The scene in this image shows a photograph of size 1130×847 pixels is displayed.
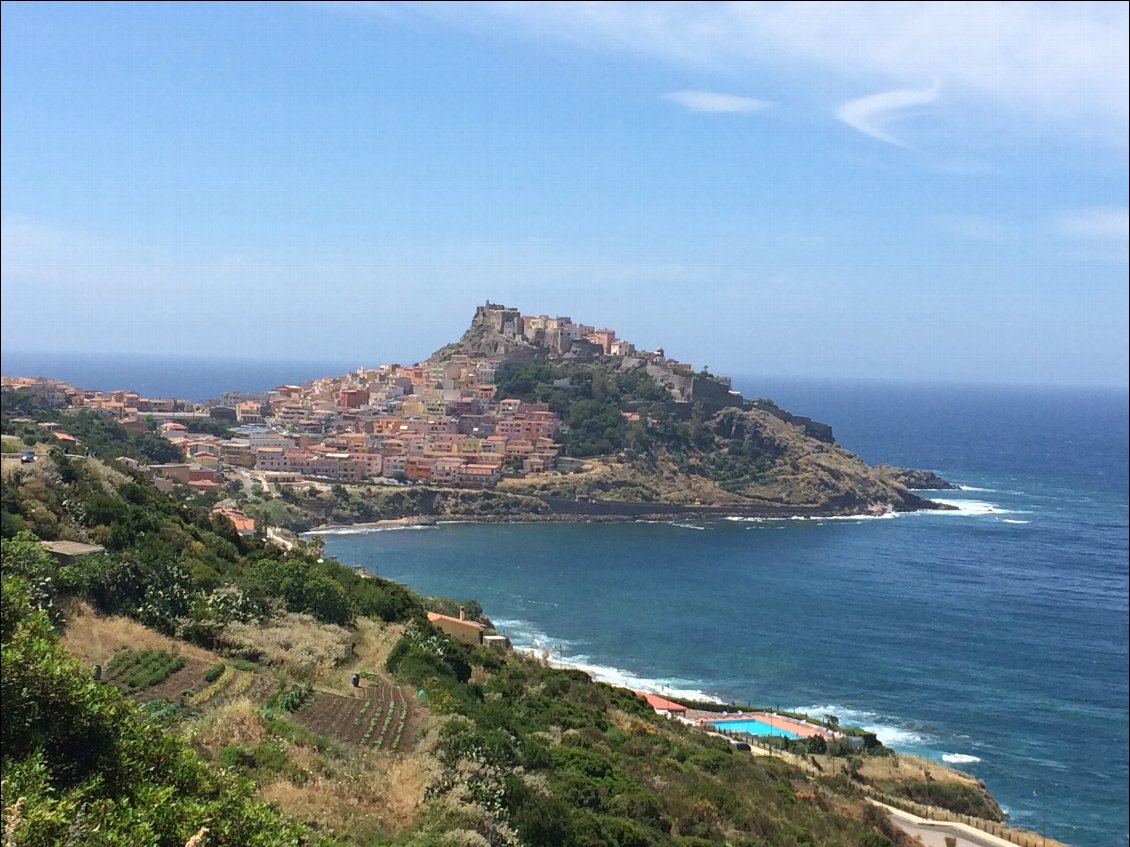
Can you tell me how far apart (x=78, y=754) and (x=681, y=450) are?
63.2m

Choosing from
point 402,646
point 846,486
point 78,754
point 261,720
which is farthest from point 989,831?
point 846,486

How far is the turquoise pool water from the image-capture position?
20766 millimetres

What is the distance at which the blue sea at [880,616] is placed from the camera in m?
23.0

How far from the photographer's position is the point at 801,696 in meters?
25.5

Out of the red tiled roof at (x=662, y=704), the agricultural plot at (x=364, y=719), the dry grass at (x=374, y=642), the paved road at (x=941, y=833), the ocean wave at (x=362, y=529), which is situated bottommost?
the ocean wave at (x=362, y=529)

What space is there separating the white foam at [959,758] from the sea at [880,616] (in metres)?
0.06

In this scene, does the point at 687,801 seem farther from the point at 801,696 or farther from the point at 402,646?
the point at 801,696

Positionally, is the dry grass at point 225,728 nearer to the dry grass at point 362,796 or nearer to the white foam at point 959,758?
the dry grass at point 362,796

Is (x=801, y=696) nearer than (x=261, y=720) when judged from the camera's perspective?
No

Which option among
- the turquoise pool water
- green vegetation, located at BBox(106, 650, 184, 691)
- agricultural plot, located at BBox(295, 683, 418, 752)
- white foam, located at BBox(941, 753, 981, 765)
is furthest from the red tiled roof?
green vegetation, located at BBox(106, 650, 184, 691)

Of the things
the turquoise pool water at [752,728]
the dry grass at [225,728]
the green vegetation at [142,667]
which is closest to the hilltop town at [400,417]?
the turquoise pool water at [752,728]

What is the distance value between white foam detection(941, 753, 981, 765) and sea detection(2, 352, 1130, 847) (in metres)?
0.06

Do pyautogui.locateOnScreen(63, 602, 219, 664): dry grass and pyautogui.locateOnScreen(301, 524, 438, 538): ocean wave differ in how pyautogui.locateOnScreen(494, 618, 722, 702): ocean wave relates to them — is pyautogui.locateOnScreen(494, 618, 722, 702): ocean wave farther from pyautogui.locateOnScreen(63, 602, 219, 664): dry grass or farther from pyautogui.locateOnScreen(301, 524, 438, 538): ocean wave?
pyautogui.locateOnScreen(301, 524, 438, 538): ocean wave

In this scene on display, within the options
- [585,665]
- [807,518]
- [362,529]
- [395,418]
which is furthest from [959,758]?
[395,418]
